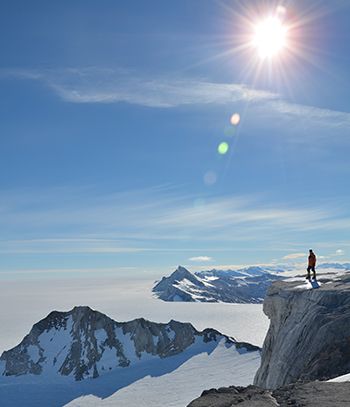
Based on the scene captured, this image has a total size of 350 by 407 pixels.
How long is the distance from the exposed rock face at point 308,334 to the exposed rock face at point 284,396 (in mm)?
7901

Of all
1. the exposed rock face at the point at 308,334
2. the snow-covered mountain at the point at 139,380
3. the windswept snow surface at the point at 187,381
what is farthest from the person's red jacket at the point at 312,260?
the snow-covered mountain at the point at 139,380

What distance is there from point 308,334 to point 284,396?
1378 cm

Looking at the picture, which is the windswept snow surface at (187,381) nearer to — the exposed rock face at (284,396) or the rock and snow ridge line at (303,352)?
the rock and snow ridge line at (303,352)

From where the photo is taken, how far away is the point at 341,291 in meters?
25.5

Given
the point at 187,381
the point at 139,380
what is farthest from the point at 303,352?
the point at 139,380

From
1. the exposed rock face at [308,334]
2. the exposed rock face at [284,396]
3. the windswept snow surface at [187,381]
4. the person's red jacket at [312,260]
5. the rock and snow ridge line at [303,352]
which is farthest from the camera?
the windswept snow surface at [187,381]

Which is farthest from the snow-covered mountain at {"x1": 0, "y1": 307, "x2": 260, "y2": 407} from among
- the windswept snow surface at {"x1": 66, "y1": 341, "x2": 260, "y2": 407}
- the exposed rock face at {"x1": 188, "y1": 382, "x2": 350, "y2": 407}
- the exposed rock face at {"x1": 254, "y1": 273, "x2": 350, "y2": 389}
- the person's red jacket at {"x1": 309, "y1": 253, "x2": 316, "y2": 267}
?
the exposed rock face at {"x1": 188, "y1": 382, "x2": 350, "y2": 407}

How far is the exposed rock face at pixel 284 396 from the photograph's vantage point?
10.5 meters

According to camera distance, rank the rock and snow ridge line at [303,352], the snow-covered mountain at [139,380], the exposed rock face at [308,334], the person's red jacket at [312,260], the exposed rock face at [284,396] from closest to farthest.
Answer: the exposed rock face at [284,396] < the rock and snow ridge line at [303,352] < the exposed rock face at [308,334] < the person's red jacket at [312,260] < the snow-covered mountain at [139,380]

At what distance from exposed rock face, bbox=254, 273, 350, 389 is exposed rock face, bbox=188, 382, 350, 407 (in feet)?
25.9

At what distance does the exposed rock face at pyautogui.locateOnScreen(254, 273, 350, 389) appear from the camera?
2053 cm

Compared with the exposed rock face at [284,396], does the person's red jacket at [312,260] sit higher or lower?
A: higher

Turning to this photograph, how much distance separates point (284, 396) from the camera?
11.3 metres

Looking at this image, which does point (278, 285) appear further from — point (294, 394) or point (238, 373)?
point (238, 373)
